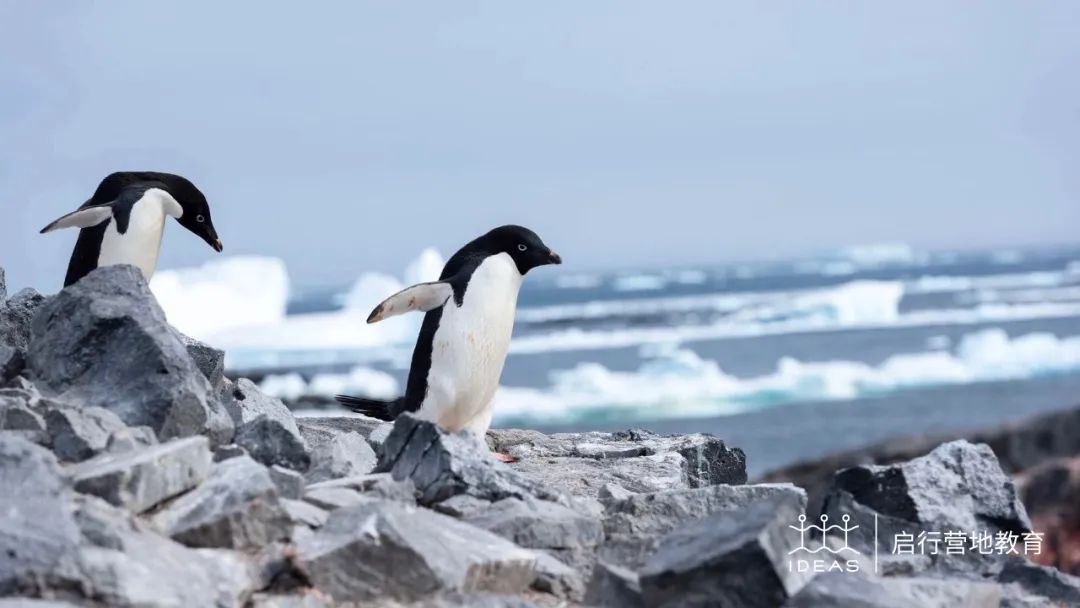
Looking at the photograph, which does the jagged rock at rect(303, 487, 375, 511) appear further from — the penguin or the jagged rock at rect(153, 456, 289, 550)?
the penguin

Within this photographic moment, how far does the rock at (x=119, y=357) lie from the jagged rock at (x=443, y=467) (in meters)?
0.68

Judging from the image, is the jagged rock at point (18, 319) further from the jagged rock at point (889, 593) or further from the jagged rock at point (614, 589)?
the jagged rock at point (889, 593)

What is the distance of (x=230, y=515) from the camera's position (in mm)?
4066

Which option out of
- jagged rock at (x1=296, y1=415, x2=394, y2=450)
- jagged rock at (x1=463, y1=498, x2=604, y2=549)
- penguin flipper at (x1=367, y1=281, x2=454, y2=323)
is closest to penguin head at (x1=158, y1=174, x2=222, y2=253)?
jagged rock at (x1=296, y1=415, x2=394, y2=450)

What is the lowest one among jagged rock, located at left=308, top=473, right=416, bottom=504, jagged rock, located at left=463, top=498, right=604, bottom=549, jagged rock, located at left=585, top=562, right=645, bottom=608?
jagged rock, located at left=585, top=562, right=645, bottom=608

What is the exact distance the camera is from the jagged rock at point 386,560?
157 inches

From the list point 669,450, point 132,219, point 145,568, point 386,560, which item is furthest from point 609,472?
point 145,568

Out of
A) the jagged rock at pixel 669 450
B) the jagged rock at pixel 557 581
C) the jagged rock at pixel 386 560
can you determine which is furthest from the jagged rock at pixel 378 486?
the jagged rock at pixel 669 450

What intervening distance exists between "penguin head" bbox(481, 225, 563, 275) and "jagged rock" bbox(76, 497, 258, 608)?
10.4 feet

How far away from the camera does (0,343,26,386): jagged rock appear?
17.5ft

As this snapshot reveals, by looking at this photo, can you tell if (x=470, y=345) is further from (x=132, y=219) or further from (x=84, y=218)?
(x=84, y=218)

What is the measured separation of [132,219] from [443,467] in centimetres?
353

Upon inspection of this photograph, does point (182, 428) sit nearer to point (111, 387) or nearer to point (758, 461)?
point (111, 387)

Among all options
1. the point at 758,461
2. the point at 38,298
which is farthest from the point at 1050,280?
the point at 38,298
